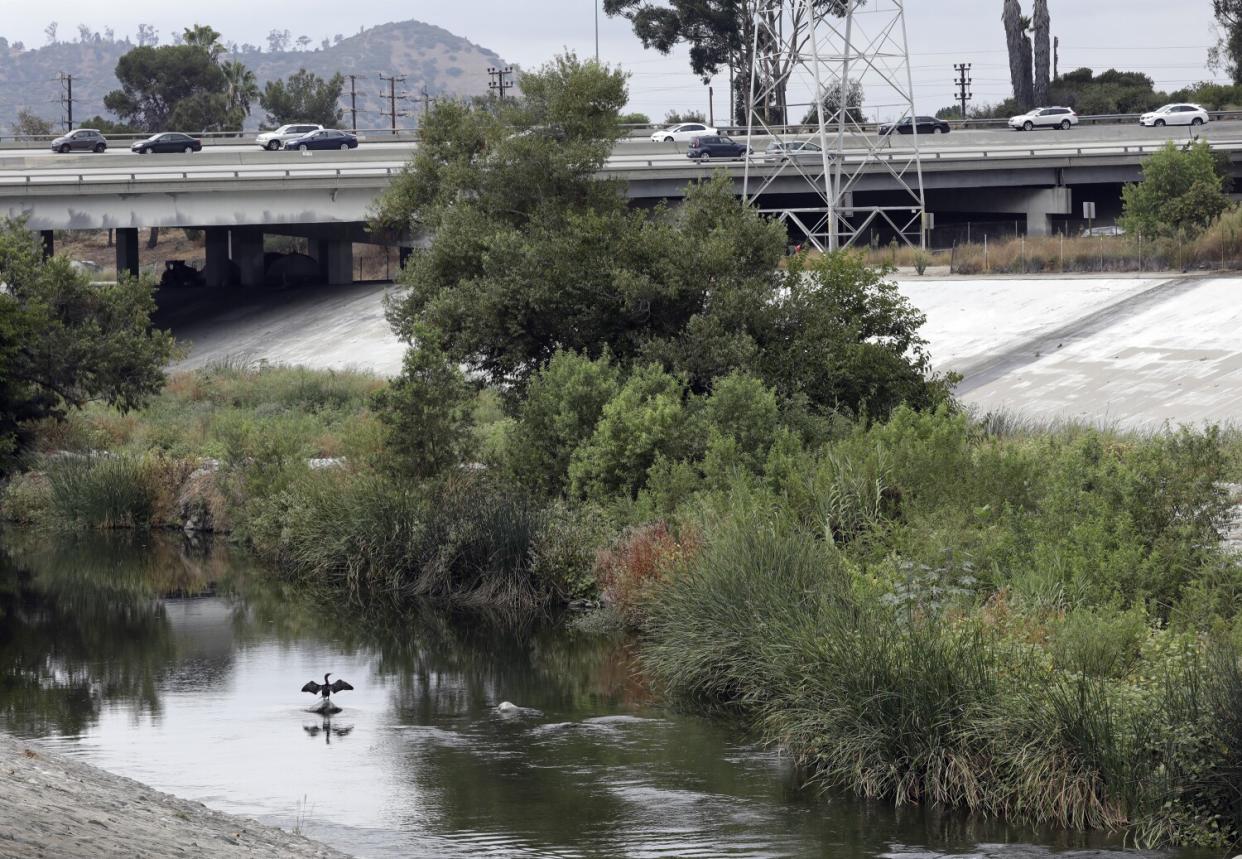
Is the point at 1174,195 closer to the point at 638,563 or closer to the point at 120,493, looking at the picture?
the point at 120,493

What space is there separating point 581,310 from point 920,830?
17.3 metres

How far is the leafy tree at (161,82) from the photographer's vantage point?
125938mm

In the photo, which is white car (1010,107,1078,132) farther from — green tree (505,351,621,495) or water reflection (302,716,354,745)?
water reflection (302,716,354,745)

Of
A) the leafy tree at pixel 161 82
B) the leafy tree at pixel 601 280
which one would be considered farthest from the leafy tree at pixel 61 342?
the leafy tree at pixel 161 82

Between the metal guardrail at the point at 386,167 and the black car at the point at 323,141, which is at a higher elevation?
the black car at the point at 323,141

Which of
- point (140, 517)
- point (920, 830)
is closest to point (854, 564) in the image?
point (920, 830)

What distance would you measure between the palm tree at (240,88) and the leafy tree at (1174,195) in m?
80.0

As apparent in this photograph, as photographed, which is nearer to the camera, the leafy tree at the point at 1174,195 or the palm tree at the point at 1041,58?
the leafy tree at the point at 1174,195

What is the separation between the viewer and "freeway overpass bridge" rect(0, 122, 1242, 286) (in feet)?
198

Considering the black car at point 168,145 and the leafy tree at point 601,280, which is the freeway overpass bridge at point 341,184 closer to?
the black car at point 168,145

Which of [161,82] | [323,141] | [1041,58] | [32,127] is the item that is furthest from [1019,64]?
[32,127]

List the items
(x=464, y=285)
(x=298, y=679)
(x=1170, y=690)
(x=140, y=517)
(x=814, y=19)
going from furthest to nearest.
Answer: (x=814, y=19) < (x=140, y=517) < (x=464, y=285) < (x=298, y=679) < (x=1170, y=690)

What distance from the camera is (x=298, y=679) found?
78.3ft

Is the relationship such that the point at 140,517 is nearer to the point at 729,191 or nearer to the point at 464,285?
the point at 464,285
